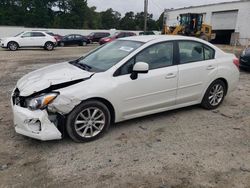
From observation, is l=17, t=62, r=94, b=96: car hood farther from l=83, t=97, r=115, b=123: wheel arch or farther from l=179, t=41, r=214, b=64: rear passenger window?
l=179, t=41, r=214, b=64: rear passenger window

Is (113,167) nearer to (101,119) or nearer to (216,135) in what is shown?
(101,119)

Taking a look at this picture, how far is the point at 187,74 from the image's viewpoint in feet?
15.6

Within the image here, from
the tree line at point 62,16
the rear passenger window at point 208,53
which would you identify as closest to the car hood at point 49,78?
the rear passenger window at point 208,53

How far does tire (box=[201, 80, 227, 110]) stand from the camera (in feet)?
17.2

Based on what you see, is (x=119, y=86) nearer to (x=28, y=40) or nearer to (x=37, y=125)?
(x=37, y=125)

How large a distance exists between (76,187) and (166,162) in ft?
4.03

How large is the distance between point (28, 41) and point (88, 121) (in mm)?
17898

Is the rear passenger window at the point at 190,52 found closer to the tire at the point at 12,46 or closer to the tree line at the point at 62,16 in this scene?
the tire at the point at 12,46

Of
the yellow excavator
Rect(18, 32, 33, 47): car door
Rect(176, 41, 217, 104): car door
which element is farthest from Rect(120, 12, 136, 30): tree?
Rect(176, 41, 217, 104): car door

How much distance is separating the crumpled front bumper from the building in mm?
31414

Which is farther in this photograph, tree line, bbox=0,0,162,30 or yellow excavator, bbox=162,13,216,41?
tree line, bbox=0,0,162,30

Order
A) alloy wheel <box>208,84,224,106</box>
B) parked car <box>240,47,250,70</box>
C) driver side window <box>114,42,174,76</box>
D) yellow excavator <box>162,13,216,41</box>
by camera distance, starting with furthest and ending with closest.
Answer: yellow excavator <box>162,13,216,41</box>
parked car <box>240,47,250,70</box>
alloy wheel <box>208,84,224,106</box>
driver side window <box>114,42,174,76</box>

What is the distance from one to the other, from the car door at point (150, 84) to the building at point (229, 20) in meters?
29.5

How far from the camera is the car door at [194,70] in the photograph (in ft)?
15.6
